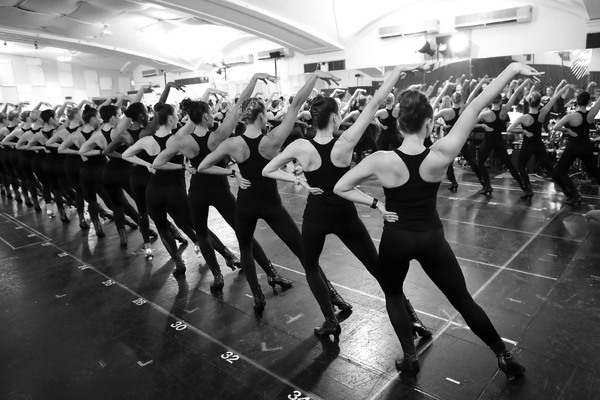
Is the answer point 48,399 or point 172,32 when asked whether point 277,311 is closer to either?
point 48,399

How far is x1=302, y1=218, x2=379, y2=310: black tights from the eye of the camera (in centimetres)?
291

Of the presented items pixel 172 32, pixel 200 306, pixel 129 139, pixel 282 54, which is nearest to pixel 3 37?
pixel 172 32

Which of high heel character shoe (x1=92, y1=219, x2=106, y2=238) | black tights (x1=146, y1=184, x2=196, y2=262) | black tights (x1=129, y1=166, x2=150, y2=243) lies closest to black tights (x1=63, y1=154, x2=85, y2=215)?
A: high heel character shoe (x1=92, y1=219, x2=106, y2=238)

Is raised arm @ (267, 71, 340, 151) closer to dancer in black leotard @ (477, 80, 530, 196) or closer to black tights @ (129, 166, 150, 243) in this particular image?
black tights @ (129, 166, 150, 243)

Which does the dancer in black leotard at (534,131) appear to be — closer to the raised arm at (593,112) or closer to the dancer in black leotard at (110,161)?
the raised arm at (593,112)

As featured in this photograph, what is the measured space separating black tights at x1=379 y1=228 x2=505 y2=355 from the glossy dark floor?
442 millimetres

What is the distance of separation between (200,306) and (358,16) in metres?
15.8

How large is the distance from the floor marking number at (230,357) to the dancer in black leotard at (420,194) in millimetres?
1283

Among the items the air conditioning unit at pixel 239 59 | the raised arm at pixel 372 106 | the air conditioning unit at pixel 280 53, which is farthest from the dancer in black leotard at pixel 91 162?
the air conditioning unit at pixel 239 59

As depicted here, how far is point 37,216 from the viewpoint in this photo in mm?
7707

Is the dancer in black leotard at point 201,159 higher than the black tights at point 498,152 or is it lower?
higher

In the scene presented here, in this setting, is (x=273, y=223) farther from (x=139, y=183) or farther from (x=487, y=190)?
(x=487, y=190)

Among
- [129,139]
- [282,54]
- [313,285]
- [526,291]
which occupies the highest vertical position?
[282,54]

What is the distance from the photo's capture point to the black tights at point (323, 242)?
115 inches
